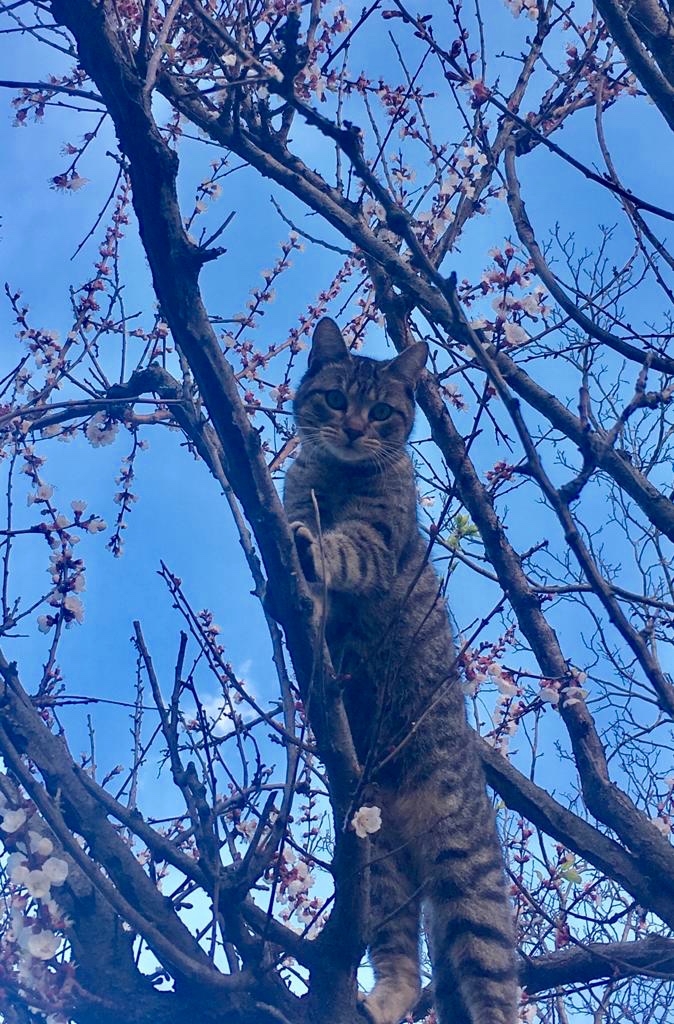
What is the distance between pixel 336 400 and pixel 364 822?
3120 mm

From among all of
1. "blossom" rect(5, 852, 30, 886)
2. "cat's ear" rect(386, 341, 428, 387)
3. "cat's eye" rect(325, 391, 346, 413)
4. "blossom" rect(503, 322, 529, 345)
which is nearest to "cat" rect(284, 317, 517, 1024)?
"cat's eye" rect(325, 391, 346, 413)

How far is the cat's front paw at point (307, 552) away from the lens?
4.21 m

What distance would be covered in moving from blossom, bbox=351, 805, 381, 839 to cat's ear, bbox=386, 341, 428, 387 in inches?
125

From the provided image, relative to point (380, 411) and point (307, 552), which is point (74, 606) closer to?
point (307, 552)

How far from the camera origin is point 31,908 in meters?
3.95

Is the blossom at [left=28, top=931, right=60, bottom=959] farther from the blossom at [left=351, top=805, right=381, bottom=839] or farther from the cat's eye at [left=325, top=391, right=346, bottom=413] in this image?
the cat's eye at [left=325, top=391, right=346, bottom=413]

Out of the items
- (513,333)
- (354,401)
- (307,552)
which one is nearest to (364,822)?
(307,552)

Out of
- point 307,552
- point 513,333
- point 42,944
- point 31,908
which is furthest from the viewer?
point 513,333

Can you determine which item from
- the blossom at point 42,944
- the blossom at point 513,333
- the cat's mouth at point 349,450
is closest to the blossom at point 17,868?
the blossom at point 42,944

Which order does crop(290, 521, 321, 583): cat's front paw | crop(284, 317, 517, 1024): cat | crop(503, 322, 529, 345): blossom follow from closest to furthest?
crop(290, 521, 321, 583): cat's front paw, crop(284, 317, 517, 1024): cat, crop(503, 322, 529, 345): blossom

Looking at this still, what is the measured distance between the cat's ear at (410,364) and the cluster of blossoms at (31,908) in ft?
11.6

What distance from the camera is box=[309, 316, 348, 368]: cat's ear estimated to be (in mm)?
6098

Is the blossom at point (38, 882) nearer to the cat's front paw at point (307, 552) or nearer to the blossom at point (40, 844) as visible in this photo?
the blossom at point (40, 844)

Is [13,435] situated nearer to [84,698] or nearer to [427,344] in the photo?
[84,698]
